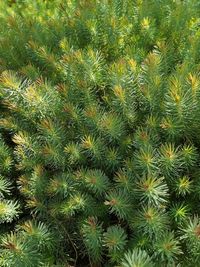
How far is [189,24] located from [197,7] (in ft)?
0.70

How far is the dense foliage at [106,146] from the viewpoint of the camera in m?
1.76

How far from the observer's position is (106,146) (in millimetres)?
1993

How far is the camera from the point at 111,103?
6.85ft

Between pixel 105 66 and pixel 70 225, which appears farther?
pixel 105 66

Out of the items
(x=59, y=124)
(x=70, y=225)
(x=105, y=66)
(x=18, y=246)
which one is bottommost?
(x=70, y=225)

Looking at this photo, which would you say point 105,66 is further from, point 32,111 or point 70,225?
point 70,225

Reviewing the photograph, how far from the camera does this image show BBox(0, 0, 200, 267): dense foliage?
5.78 ft

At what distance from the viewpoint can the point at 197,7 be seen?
8.28ft

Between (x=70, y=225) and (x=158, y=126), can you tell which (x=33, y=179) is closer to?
(x=70, y=225)

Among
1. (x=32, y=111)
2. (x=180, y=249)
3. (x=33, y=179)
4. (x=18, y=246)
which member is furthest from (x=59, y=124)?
(x=180, y=249)

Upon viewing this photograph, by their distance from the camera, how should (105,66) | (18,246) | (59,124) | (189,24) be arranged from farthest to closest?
(189,24)
(105,66)
(59,124)
(18,246)

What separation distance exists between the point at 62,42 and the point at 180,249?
128 cm

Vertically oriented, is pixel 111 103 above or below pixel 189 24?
below

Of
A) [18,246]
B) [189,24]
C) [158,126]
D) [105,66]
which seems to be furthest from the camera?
[189,24]
